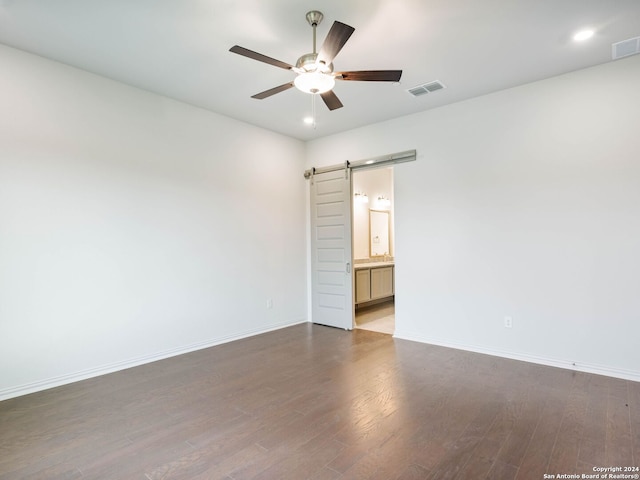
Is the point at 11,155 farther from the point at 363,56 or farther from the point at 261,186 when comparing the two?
the point at 363,56

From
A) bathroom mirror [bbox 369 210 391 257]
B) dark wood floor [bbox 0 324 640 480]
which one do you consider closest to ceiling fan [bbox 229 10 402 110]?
dark wood floor [bbox 0 324 640 480]

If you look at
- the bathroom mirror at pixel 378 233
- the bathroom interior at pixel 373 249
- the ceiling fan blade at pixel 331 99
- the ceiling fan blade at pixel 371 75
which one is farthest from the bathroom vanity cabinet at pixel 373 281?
the ceiling fan blade at pixel 371 75

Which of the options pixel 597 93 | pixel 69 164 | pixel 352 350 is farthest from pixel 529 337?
pixel 69 164

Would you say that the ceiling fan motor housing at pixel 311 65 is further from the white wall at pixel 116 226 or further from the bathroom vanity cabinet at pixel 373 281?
the bathroom vanity cabinet at pixel 373 281

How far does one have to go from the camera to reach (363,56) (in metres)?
3.13

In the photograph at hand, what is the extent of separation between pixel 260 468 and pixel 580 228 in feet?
12.1

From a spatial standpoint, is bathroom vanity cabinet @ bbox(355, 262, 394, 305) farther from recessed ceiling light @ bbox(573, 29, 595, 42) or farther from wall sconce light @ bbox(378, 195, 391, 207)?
recessed ceiling light @ bbox(573, 29, 595, 42)

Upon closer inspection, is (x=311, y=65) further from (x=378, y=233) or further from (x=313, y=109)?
(x=378, y=233)

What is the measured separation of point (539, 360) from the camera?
3678 mm

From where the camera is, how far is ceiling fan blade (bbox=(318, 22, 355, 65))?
201 cm

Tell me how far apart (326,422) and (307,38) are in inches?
123

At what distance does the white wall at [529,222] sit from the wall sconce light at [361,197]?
2219 mm

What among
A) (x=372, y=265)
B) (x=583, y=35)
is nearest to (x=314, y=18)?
(x=583, y=35)

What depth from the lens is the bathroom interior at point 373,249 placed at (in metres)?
6.22
